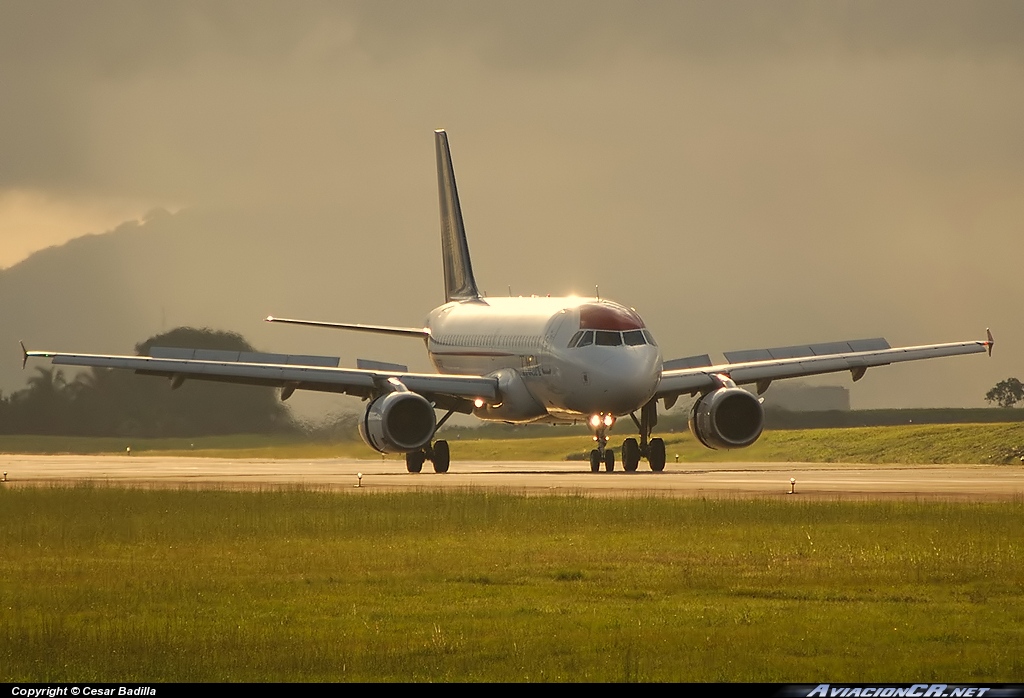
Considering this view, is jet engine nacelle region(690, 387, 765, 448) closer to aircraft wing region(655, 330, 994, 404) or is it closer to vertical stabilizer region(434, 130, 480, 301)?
aircraft wing region(655, 330, 994, 404)

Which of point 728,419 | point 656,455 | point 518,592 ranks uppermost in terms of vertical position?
point 728,419

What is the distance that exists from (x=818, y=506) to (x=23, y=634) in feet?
63.8

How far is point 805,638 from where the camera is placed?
18797mm

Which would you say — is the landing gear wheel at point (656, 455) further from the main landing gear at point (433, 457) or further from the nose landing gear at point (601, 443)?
the main landing gear at point (433, 457)

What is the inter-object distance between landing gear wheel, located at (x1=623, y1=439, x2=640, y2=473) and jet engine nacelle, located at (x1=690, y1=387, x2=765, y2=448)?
1.80 meters

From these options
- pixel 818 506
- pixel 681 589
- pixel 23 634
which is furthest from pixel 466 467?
pixel 23 634

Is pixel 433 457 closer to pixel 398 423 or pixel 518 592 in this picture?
pixel 398 423

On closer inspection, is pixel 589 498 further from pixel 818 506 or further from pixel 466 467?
pixel 466 467

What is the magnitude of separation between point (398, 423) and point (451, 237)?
23.5m

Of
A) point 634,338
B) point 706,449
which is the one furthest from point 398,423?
point 706,449

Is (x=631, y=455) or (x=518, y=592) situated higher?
(x=631, y=455)

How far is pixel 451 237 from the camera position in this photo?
76938 mm

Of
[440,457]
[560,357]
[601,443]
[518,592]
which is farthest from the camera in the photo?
[440,457]

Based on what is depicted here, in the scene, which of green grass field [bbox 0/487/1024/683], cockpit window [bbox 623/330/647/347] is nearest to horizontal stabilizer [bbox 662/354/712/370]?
cockpit window [bbox 623/330/647/347]
